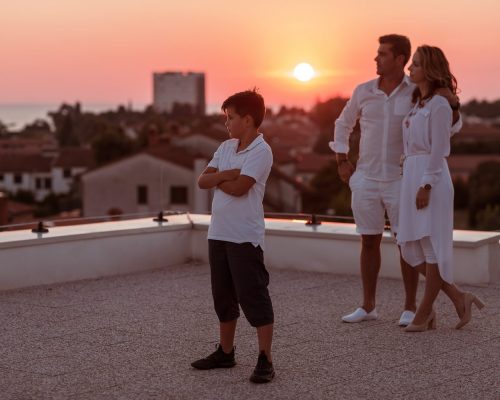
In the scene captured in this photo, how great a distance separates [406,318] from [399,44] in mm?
1703

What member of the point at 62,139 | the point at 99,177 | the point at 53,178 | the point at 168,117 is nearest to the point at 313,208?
the point at 99,177

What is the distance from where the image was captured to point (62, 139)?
142500 millimetres

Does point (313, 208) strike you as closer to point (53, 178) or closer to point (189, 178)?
point (189, 178)

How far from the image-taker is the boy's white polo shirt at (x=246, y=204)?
569 centimetres

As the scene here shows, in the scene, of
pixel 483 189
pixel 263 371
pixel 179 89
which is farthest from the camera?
pixel 179 89

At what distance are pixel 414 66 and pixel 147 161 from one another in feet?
199

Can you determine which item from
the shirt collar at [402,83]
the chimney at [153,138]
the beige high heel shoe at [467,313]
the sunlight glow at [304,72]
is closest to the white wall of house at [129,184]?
the chimney at [153,138]

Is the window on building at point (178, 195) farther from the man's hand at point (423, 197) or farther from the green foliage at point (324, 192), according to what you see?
the man's hand at point (423, 197)

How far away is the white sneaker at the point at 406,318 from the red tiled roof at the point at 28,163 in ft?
324

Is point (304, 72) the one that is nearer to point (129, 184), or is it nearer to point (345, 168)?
point (129, 184)

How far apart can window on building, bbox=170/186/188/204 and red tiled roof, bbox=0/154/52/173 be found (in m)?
42.7

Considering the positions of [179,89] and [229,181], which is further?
[179,89]

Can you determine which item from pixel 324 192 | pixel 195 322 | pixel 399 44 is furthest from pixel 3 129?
pixel 399 44

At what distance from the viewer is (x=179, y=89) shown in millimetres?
129625
